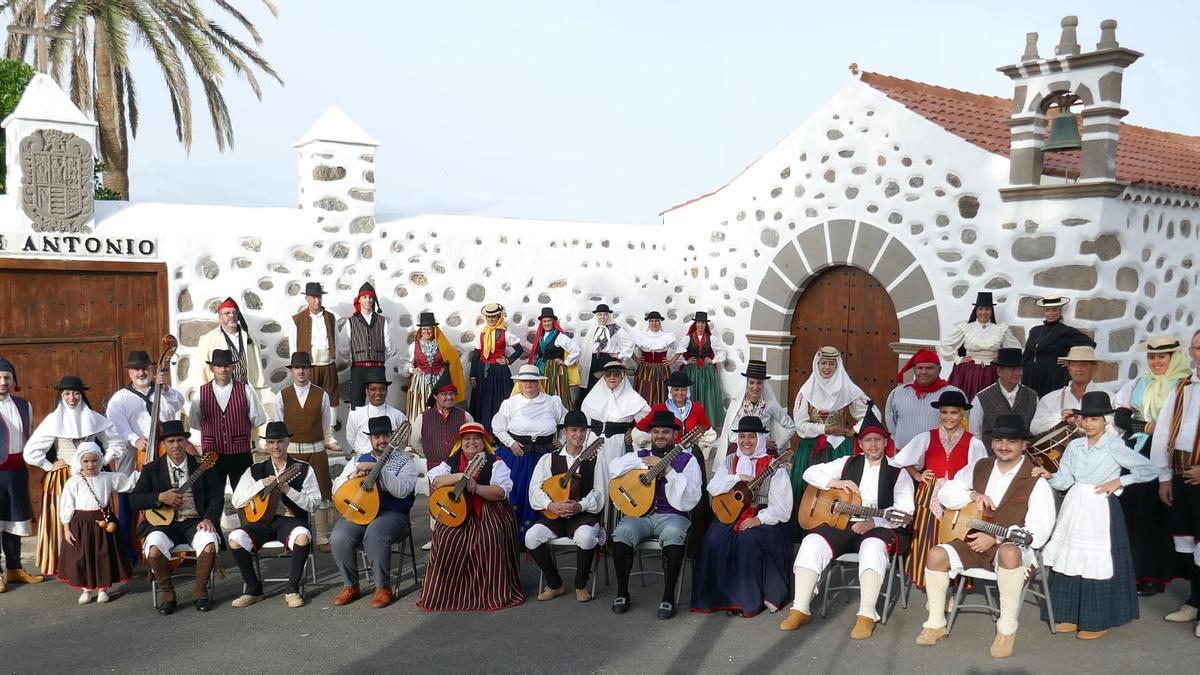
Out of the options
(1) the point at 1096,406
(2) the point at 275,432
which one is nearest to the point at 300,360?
(2) the point at 275,432

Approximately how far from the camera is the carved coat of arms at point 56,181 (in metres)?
7.40

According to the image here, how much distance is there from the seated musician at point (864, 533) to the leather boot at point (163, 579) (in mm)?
3286

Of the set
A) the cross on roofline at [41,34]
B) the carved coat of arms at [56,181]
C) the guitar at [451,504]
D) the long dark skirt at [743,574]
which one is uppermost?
the cross on roofline at [41,34]

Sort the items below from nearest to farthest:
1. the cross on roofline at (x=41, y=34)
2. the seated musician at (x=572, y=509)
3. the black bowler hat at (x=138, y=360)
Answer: the seated musician at (x=572, y=509), the black bowler hat at (x=138, y=360), the cross on roofline at (x=41, y=34)

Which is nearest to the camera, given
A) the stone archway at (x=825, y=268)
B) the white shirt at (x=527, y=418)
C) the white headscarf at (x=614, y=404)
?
the white shirt at (x=527, y=418)

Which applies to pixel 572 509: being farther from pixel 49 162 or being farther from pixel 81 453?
pixel 49 162

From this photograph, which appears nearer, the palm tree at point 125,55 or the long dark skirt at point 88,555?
the long dark skirt at point 88,555

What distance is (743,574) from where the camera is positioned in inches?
217

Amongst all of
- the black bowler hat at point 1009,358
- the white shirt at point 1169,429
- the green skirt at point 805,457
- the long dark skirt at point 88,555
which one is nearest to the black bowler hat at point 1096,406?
the white shirt at point 1169,429

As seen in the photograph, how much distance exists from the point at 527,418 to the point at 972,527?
9.31 ft

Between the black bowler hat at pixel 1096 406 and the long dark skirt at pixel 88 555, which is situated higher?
the black bowler hat at pixel 1096 406

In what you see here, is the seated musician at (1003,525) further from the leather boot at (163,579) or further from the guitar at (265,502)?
the leather boot at (163,579)

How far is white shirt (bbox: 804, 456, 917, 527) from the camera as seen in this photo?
545 centimetres

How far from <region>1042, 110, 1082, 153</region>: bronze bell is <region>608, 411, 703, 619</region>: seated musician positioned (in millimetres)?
3602
